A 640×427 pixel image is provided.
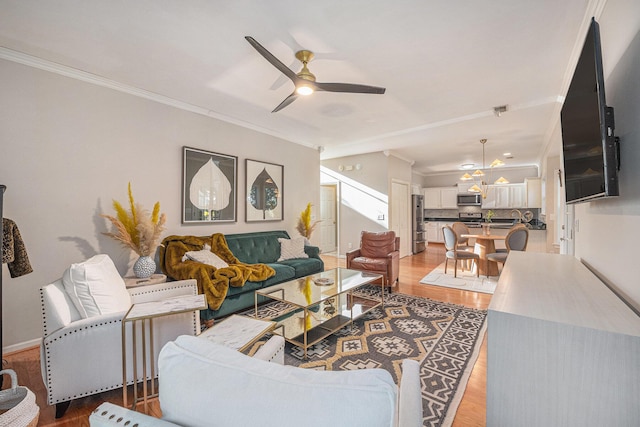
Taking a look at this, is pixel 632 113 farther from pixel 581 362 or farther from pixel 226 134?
pixel 226 134

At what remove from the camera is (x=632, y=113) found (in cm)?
121

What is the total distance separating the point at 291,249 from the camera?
4.35 m

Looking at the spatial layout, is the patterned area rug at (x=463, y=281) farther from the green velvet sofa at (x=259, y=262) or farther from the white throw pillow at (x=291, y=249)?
the white throw pillow at (x=291, y=249)

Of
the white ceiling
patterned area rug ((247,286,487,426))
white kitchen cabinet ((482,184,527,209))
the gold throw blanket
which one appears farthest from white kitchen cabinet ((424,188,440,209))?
A: the gold throw blanket

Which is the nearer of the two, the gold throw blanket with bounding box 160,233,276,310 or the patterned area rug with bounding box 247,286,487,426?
the patterned area rug with bounding box 247,286,487,426

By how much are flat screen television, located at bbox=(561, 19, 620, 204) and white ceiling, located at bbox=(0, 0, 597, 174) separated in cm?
85

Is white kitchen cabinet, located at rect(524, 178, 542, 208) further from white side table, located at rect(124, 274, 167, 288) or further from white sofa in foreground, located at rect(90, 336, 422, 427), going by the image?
white sofa in foreground, located at rect(90, 336, 422, 427)

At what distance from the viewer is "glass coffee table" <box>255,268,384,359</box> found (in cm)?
238

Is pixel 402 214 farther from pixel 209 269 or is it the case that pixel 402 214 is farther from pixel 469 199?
pixel 209 269

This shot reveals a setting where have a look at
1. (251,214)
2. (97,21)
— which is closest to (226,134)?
(251,214)

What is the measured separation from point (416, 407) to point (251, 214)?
390 centimetres

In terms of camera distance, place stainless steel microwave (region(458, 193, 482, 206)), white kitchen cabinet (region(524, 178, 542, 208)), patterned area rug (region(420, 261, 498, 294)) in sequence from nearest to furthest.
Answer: patterned area rug (region(420, 261, 498, 294))
white kitchen cabinet (region(524, 178, 542, 208))
stainless steel microwave (region(458, 193, 482, 206))

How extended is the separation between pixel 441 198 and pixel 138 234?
9116 millimetres

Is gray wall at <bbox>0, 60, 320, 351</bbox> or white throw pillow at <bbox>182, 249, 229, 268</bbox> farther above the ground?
gray wall at <bbox>0, 60, 320, 351</bbox>
